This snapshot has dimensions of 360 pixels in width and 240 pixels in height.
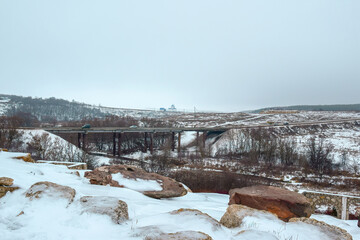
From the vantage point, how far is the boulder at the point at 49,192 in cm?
566

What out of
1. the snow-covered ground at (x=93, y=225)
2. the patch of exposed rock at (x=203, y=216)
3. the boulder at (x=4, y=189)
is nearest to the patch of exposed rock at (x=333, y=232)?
the snow-covered ground at (x=93, y=225)

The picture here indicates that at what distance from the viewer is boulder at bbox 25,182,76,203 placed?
5655mm

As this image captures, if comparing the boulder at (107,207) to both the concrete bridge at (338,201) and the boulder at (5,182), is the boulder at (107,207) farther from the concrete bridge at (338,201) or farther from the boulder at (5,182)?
the concrete bridge at (338,201)

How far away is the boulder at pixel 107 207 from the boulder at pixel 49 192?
0.42m

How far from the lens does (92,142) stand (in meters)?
53.9

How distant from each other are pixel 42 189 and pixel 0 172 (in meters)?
2.07

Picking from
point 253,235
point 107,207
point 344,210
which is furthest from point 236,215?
point 344,210

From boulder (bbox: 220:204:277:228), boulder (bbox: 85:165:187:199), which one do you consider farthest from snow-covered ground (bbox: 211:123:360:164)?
boulder (bbox: 220:204:277:228)

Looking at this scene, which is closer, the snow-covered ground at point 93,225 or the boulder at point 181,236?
the boulder at point 181,236

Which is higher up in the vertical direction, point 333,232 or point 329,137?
point 333,232

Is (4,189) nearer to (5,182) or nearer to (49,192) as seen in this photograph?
(5,182)

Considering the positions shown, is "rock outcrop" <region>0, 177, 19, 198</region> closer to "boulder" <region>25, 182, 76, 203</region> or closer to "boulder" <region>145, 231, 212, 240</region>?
"boulder" <region>25, 182, 76, 203</region>

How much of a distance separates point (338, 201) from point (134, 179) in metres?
11.8

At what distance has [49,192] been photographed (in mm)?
5844
